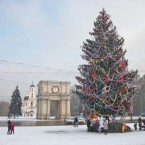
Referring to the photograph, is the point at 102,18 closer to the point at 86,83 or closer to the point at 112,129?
the point at 86,83

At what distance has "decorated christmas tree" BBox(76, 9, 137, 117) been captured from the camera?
25062 mm

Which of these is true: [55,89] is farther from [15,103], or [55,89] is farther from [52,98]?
→ [15,103]

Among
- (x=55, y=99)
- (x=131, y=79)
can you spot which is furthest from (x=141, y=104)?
(x=131, y=79)

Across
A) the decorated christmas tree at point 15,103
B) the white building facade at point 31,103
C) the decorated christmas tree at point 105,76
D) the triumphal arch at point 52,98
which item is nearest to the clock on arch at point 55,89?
the triumphal arch at point 52,98

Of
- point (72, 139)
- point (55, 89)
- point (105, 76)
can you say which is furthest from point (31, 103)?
point (72, 139)

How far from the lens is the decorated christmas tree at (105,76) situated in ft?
82.2

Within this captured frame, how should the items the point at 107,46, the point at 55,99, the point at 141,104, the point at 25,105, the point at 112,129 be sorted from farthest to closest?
the point at 25,105
the point at 141,104
the point at 55,99
the point at 107,46
the point at 112,129

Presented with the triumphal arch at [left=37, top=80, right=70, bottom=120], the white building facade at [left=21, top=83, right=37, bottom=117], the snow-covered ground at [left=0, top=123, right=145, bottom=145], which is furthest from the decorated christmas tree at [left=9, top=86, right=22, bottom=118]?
the snow-covered ground at [left=0, top=123, right=145, bottom=145]

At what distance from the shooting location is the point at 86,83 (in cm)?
2612

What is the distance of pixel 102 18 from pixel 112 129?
11105 millimetres

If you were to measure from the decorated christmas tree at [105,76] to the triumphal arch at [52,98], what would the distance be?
44.1 metres

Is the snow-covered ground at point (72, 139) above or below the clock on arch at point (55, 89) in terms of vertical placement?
below

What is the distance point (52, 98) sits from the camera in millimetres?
70812

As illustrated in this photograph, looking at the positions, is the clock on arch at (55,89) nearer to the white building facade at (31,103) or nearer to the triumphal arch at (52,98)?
the triumphal arch at (52,98)
